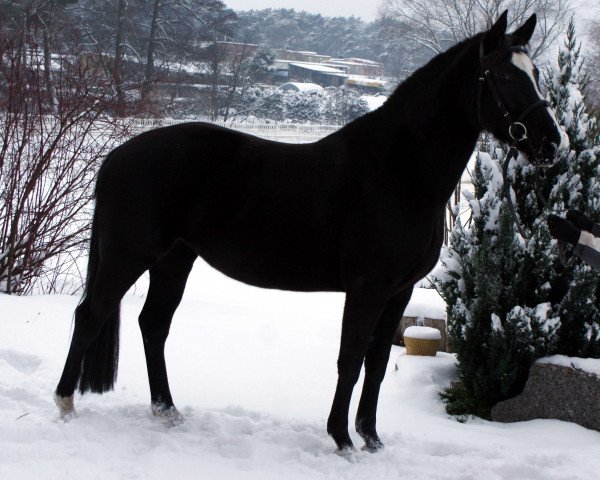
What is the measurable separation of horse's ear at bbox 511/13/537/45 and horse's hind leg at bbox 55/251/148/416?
79.0 inches

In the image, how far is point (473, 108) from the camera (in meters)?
3.06

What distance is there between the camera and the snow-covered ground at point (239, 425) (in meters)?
3.09

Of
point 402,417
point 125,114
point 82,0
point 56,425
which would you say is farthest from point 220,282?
point 82,0

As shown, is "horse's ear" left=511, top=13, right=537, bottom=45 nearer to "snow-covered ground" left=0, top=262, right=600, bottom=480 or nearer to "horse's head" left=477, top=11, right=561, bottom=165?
"horse's head" left=477, top=11, right=561, bottom=165

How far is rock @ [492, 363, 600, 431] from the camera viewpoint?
12.6ft

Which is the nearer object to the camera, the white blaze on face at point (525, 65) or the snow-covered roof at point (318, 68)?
→ the white blaze on face at point (525, 65)

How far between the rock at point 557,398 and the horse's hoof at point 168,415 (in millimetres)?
1938

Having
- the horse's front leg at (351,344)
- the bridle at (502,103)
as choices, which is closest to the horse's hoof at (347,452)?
the horse's front leg at (351,344)

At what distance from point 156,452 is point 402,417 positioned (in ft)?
5.39

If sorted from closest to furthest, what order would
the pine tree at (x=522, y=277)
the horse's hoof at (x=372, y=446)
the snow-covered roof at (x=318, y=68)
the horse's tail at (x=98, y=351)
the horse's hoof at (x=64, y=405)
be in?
the horse's hoof at (x=372, y=446)
the horse's hoof at (x=64, y=405)
the horse's tail at (x=98, y=351)
the pine tree at (x=522, y=277)
the snow-covered roof at (x=318, y=68)

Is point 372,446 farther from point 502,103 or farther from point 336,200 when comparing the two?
point 502,103

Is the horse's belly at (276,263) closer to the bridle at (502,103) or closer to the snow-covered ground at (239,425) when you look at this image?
the snow-covered ground at (239,425)

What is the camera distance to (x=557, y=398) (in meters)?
3.99

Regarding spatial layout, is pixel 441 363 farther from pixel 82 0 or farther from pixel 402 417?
pixel 82 0
